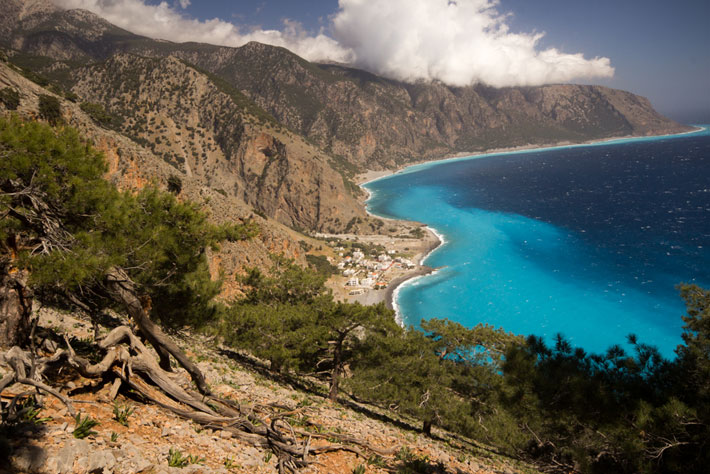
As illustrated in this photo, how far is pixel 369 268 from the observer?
8756 centimetres

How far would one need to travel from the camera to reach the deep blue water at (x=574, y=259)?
203ft

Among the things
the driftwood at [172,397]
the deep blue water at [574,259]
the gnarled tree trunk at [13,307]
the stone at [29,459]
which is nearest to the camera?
the stone at [29,459]

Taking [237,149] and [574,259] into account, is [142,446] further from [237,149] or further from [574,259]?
[237,149]

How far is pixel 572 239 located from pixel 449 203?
64.4 metres

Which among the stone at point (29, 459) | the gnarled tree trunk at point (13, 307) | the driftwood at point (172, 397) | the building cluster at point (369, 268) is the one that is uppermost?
the gnarled tree trunk at point (13, 307)

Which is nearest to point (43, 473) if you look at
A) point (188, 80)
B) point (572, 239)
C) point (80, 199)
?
point (80, 199)

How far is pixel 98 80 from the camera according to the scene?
414ft

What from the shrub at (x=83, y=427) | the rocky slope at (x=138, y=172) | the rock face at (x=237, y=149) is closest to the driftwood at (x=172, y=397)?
the shrub at (x=83, y=427)

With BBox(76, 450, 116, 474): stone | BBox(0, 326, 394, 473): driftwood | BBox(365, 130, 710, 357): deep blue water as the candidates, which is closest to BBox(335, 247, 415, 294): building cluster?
BBox(365, 130, 710, 357): deep blue water

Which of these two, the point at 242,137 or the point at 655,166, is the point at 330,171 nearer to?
the point at 242,137

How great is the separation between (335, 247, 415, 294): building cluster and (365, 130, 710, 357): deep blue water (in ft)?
23.8

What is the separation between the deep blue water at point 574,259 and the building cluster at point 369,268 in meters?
7.24

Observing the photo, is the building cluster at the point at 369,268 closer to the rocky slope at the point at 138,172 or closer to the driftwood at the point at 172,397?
the rocky slope at the point at 138,172

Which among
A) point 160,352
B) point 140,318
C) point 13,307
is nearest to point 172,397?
point 160,352
